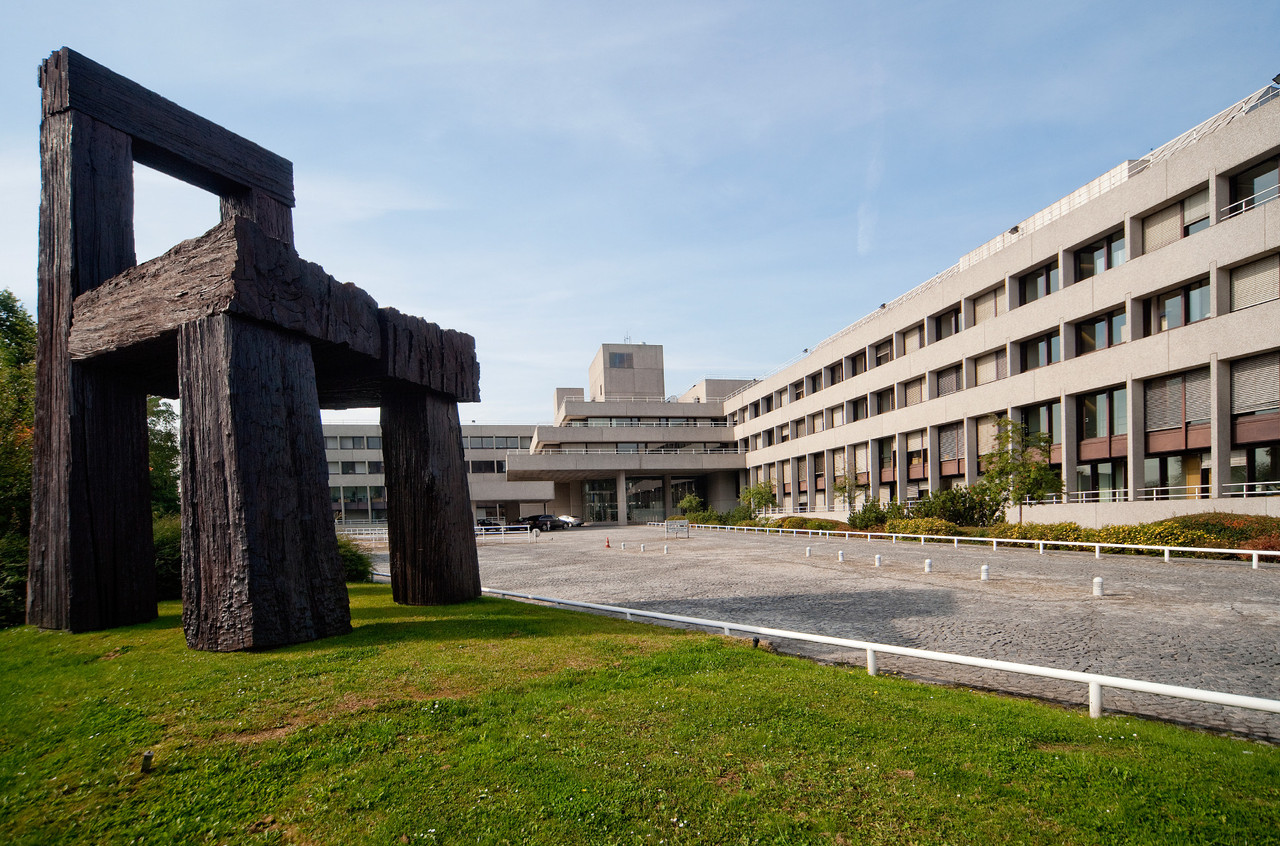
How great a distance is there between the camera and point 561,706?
199 inches

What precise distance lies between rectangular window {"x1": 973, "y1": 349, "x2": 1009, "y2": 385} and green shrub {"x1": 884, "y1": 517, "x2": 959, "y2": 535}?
884 centimetres

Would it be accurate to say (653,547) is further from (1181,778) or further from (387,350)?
(1181,778)

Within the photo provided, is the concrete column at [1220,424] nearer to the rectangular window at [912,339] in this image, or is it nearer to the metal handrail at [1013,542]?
the metal handrail at [1013,542]

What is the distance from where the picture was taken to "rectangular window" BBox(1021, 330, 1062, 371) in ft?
96.5

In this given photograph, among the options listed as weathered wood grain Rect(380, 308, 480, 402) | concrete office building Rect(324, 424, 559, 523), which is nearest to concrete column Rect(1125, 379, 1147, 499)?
weathered wood grain Rect(380, 308, 480, 402)

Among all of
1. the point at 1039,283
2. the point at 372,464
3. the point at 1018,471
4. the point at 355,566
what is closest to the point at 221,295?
the point at 355,566

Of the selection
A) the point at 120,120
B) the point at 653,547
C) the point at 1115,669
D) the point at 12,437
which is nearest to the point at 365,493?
the point at 653,547

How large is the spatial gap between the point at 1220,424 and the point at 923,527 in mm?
10420

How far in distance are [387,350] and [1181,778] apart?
337 inches

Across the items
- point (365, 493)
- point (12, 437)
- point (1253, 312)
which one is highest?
point (1253, 312)

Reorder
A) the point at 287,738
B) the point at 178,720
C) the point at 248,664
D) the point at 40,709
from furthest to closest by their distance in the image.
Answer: the point at 248,664
the point at 40,709
the point at 178,720
the point at 287,738

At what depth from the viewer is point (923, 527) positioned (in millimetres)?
27547

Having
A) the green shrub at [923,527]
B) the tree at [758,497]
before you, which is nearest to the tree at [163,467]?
the green shrub at [923,527]

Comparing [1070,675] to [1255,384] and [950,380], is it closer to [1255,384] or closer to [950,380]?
[1255,384]
